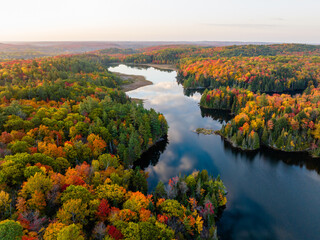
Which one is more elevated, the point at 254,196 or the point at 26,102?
the point at 26,102

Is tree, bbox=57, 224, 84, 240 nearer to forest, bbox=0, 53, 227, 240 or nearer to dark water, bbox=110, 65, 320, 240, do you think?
forest, bbox=0, 53, 227, 240

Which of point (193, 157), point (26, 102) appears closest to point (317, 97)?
point (193, 157)

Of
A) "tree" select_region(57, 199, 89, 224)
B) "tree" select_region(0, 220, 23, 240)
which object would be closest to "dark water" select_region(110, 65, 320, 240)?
"tree" select_region(57, 199, 89, 224)

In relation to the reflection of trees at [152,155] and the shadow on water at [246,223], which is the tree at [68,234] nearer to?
the shadow on water at [246,223]

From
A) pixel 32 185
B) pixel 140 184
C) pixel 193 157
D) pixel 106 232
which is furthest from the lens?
pixel 193 157

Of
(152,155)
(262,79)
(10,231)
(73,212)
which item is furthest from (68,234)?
(262,79)

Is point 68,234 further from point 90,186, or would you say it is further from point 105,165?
point 105,165

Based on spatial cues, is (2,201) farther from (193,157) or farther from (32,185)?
(193,157)

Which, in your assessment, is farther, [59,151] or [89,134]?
[89,134]
